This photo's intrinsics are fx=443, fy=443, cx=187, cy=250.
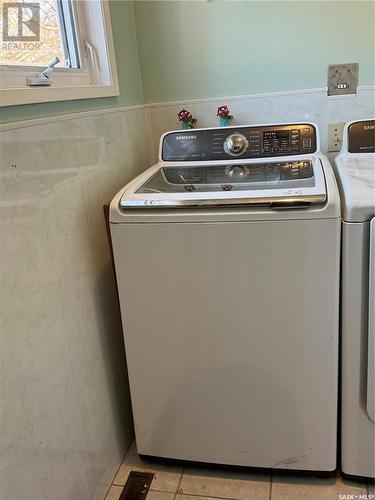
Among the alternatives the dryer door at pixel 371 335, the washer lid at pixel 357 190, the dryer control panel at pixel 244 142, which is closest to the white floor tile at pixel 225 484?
the dryer door at pixel 371 335

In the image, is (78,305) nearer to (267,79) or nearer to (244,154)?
(244,154)

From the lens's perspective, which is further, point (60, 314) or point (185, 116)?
point (185, 116)

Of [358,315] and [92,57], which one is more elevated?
[92,57]

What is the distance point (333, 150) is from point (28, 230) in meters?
1.31

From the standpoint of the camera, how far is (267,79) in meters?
1.84

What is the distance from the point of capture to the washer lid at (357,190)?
118 cm

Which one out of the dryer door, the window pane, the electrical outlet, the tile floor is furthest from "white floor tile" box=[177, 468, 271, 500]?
the window pane

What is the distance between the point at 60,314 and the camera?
127 centimetres

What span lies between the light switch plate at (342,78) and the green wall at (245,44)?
0.08 ft

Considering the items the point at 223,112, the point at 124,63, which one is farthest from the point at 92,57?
the point at 223,112

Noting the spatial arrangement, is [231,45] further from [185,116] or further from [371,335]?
[371,335]

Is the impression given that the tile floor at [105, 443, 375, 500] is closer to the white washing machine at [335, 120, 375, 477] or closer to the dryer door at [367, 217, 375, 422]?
the white washing machine at [335, 120, 375, 477]

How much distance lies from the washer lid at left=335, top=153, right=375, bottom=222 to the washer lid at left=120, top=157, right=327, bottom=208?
6 cm

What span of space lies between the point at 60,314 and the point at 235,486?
860mm
